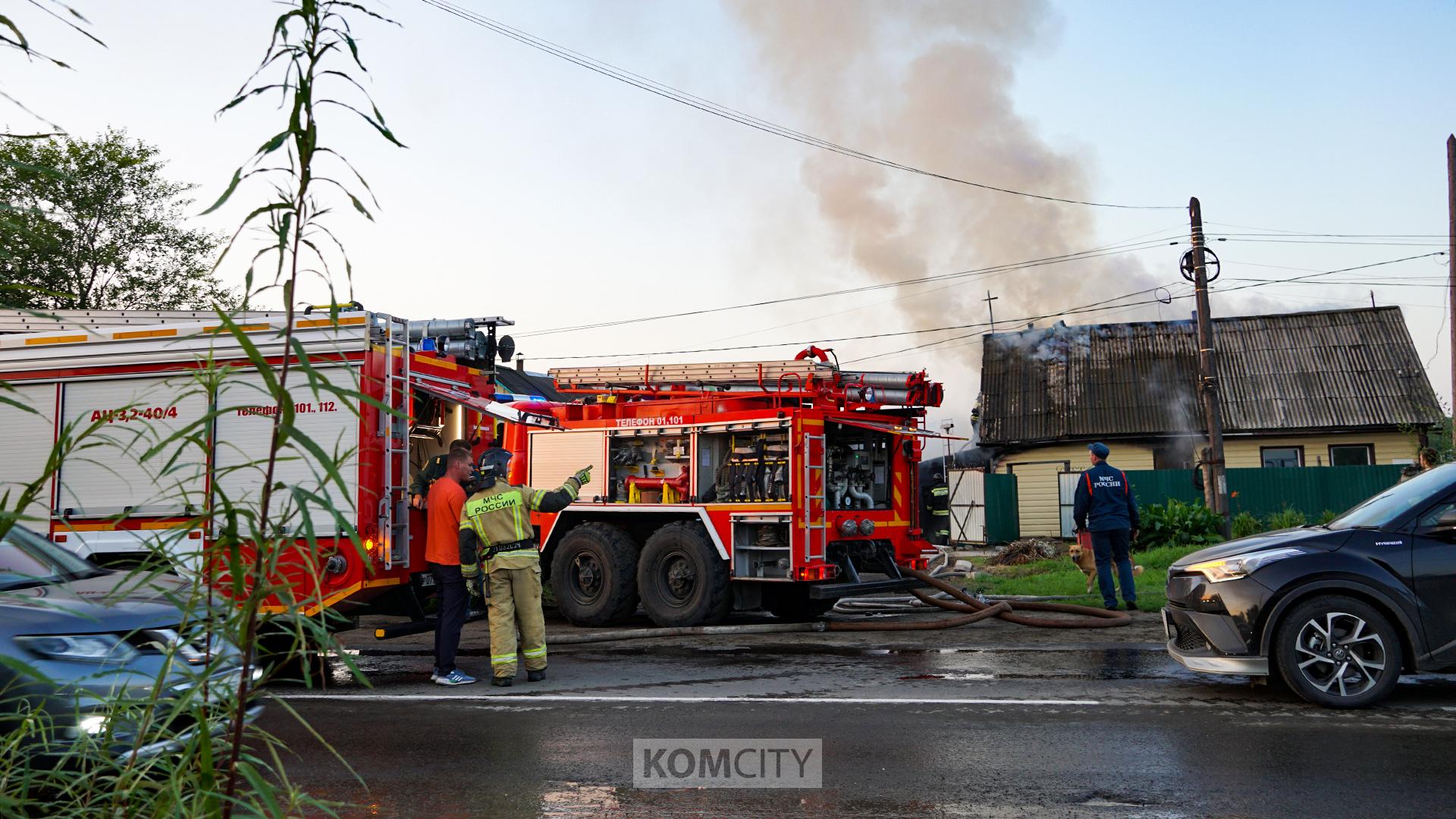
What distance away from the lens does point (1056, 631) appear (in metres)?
11.2

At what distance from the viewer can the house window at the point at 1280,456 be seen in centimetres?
2820

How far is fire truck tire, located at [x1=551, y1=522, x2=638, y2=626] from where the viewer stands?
12.4 meters

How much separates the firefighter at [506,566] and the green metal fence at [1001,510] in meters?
21.5

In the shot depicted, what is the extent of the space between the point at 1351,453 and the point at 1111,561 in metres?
19.1

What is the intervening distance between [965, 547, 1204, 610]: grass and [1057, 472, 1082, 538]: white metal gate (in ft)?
23.4

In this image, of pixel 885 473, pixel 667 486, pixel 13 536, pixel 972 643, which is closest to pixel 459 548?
pixel 13 536

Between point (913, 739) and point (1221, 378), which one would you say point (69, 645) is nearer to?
point (913, 739)

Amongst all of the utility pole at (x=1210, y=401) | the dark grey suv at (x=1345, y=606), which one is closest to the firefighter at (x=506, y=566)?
the dark grey suv at (x=1345, y=606)

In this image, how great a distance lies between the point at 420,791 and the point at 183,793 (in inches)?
130

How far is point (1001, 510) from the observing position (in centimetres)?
2881

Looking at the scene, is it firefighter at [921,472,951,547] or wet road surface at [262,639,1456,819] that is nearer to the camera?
wet road surface at [262,639,1456,819]

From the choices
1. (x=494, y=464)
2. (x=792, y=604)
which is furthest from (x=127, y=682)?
(x=792, y=604)

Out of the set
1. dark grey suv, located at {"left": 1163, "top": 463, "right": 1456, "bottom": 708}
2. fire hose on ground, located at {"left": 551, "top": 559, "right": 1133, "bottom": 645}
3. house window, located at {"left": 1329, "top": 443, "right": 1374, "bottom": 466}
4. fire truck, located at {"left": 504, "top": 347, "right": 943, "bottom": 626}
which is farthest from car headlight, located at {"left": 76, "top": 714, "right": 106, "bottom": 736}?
house window, located at {"left": 1329, "top": 443, "right": 1374, "bottom": 466}

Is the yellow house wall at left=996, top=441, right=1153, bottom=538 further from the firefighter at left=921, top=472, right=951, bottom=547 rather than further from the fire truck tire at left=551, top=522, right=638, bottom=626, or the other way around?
the fire truck tire at left=551, top=522, right=638, bottom=626
